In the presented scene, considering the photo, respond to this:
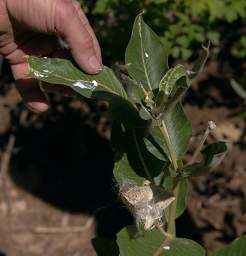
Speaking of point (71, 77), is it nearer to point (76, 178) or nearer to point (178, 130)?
point (178, 130)

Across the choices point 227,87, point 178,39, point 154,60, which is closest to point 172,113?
point 154,60

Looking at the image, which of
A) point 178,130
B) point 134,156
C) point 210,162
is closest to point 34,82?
point 134,156

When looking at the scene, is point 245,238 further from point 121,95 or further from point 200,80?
point 200,80

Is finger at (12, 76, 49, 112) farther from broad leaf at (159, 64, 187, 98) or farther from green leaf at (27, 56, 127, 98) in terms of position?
broad leaf at (159, 64, 187, 98)

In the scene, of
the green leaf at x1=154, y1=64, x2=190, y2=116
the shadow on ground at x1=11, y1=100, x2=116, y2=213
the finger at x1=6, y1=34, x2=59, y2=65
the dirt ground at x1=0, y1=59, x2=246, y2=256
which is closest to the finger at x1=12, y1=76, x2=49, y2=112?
the finger at x1=6, y1=34, x2=59, y2=65

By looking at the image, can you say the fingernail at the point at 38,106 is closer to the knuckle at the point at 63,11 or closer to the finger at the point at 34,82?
the finger at the point at 34,82
